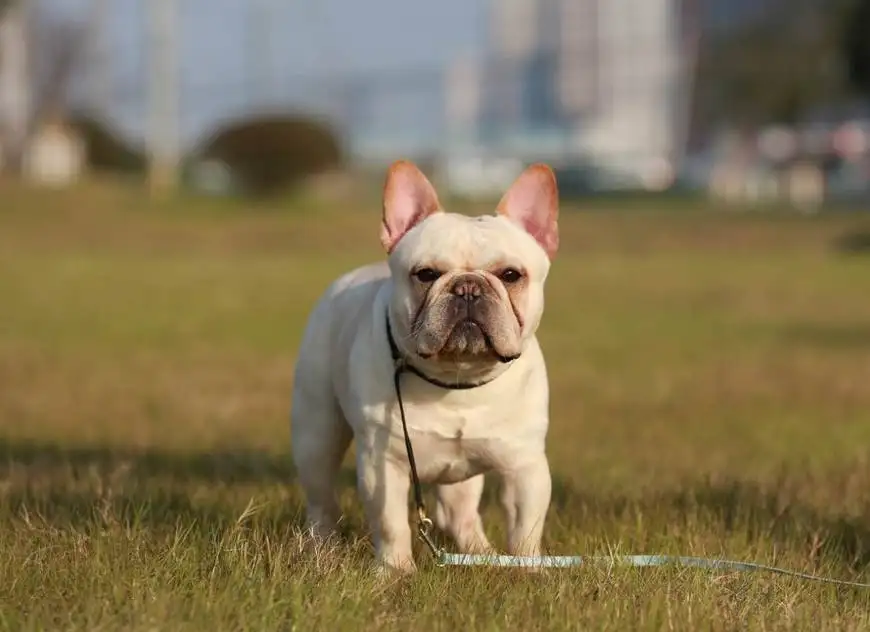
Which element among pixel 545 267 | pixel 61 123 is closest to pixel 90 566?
pixel 545 267

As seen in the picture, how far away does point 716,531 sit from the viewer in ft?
15.9

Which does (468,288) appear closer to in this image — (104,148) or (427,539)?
(427,539)

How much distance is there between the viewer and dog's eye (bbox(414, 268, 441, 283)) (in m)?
4.01

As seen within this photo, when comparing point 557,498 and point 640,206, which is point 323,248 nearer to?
point 640,206

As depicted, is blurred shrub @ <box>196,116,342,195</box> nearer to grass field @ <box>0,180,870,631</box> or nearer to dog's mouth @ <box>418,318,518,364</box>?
grass field @ <box>0,180,870,631</box>

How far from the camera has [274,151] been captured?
122ft

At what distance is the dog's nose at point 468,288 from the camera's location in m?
3.89

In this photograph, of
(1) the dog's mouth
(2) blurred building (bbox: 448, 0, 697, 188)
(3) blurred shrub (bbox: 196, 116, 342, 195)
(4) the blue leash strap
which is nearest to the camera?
(1) the dog's mouth

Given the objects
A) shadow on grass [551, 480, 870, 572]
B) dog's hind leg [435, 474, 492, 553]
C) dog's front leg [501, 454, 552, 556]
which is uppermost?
dog's front leg [501, 454, 552, 556]

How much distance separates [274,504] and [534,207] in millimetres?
1570

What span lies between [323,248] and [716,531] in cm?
2571

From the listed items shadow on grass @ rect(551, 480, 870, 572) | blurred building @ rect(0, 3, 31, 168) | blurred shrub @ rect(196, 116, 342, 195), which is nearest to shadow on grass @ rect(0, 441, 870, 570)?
→ shadow on grass @ rect(551, 480, 870, 572)

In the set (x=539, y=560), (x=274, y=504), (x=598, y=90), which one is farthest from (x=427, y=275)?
(x=598, y=90)

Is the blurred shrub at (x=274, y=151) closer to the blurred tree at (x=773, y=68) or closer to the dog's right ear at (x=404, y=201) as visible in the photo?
the blurred tree at (x=773, y=68)
